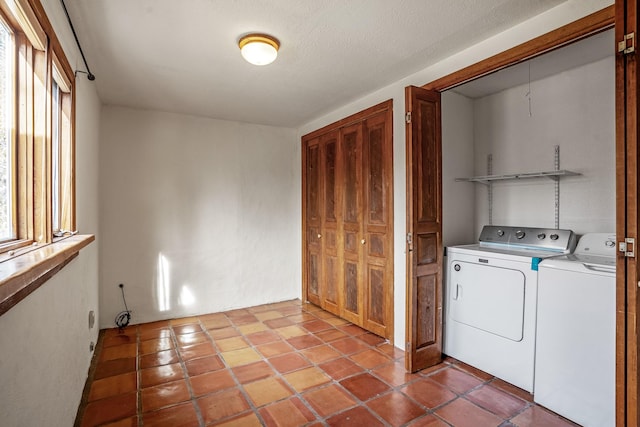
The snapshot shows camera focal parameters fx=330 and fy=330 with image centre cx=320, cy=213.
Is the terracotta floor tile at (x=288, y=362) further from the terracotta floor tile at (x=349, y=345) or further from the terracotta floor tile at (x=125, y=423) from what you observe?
the terracotta floor tile at (x=125, y=423)

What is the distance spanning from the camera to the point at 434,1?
1810mm

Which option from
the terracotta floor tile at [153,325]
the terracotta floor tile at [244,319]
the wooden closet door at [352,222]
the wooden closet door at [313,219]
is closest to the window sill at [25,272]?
the terracotta floor tile at [153,325]

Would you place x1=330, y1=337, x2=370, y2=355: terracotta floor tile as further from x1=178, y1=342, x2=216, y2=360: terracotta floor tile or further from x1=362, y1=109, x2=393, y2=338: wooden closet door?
x1=178, y1=342, x2=216, y2=360: terracotta floor tile

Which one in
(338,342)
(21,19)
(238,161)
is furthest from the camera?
(238,161)

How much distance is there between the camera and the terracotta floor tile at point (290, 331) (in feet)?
10.8

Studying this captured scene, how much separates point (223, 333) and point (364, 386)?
164cm

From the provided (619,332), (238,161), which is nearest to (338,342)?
(619,332)

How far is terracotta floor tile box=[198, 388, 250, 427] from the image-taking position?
6.64ft

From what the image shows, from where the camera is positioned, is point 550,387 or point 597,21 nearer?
point 597,21

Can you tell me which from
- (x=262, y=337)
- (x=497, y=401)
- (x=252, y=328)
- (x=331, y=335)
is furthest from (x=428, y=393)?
(x=252, y=328)

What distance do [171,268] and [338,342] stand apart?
2088 millimetres

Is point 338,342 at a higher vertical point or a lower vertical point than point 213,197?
lower

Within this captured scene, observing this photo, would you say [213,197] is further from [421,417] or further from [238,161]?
[421,417]

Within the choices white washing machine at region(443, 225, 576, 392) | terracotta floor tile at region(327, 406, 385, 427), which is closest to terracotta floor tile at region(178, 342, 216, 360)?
terracotta floor tile at region(327, 406, 385, 427)
